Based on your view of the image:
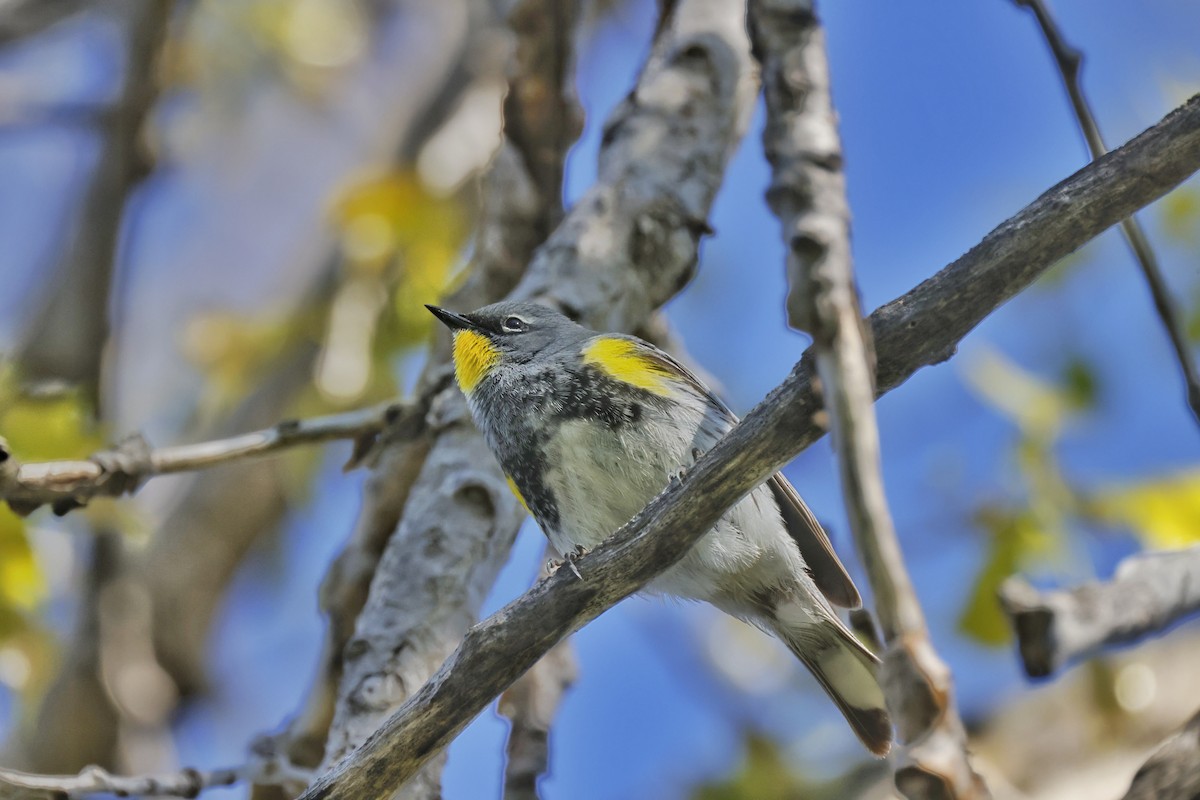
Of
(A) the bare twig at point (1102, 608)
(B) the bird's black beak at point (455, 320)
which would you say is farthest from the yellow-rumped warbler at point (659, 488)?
(A) the bare twig at point (1102, 608)

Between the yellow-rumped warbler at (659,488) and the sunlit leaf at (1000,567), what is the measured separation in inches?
59.5

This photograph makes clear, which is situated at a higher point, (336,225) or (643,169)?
(336,225)

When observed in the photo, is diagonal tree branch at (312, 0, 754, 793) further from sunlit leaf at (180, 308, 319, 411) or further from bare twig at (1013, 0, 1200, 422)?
sunlit leaf at (180, 308, 319, 411)

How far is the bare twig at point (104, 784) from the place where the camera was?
3.09 meters

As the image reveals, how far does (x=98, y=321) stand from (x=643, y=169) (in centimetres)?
309

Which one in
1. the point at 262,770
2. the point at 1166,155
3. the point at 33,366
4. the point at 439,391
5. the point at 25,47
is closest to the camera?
the point at 1166,155

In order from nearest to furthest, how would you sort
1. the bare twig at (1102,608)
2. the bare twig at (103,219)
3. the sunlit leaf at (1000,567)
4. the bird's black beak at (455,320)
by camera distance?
1. the bare twig at (1102,608)
2. the bird's black beak at (455,320)
3. the sunlit leaf at (1000,567)
4. the bare twig at (103,219)

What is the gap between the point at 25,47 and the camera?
25.4ft

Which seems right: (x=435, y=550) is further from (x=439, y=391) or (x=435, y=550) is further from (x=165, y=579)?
(x=165, y=579)

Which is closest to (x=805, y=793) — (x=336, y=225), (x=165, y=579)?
(x=165, y=579)

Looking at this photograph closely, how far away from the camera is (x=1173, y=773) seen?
6.32 ft

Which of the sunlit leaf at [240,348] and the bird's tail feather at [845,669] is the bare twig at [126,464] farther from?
the sunlit leaf at [240,348]

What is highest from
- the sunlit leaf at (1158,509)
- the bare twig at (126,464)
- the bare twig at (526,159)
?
the bare twig at (526,159)

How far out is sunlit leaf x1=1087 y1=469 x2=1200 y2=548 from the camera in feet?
15.2
